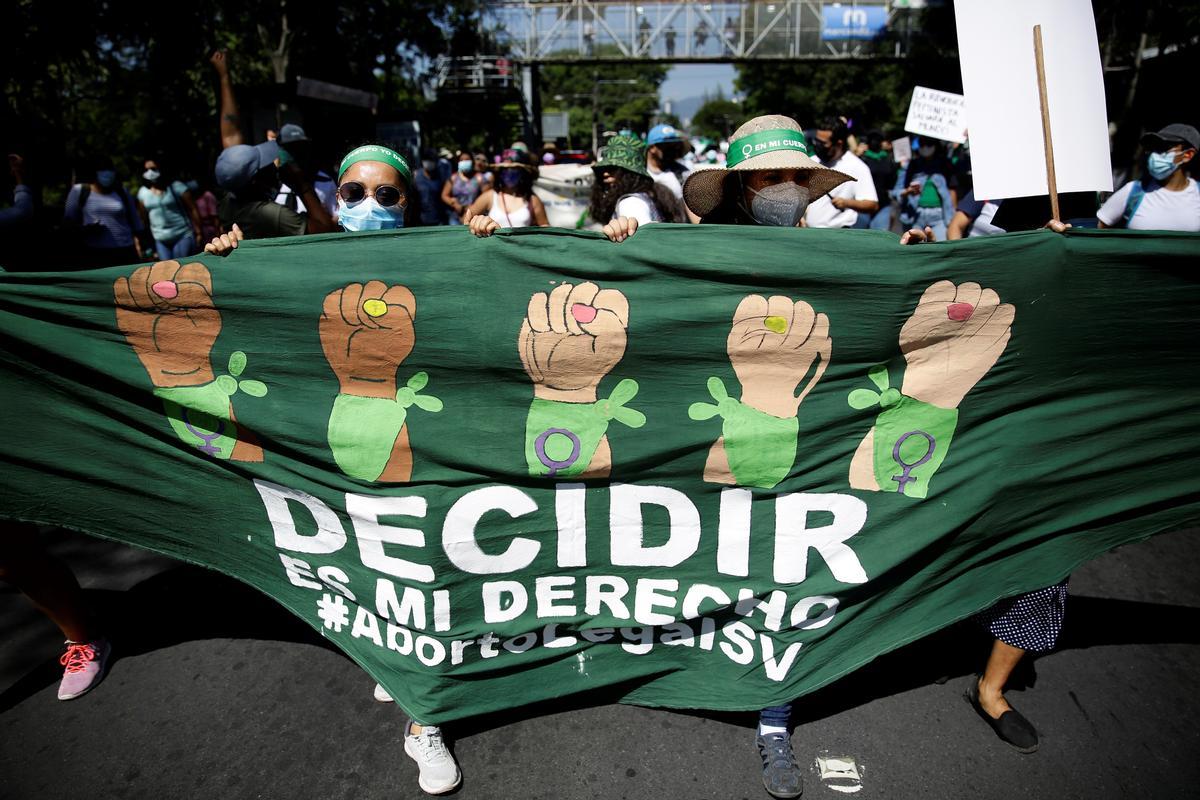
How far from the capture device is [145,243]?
27.6 ft

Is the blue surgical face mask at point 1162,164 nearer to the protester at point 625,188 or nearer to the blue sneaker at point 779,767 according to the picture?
the protester at point 625,188

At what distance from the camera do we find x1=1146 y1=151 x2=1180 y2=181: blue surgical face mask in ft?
14.0

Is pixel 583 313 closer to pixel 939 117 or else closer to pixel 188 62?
pixel 939 117

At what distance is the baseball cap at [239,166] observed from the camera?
11.1 ft

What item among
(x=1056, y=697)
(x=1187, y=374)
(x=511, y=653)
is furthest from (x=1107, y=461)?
(x=511, y=653)

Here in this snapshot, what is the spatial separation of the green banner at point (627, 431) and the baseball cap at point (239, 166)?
125 cm

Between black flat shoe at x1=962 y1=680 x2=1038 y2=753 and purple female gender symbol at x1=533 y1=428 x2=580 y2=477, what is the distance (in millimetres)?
1763

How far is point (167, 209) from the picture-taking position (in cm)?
880

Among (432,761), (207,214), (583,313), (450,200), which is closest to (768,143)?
(583,313)

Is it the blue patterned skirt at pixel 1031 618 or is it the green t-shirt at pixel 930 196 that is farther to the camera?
the green t-shirt at pixel 930 196

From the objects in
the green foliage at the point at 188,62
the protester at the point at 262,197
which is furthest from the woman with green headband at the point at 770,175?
the green foliage at the point at 188,62

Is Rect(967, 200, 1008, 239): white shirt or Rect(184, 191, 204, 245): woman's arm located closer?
Rect(967, 200, 1008, 239): white shirt

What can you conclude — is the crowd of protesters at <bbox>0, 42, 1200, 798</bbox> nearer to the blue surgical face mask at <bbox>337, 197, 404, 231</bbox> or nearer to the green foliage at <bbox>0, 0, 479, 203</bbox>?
the blue surgical face mask at <bbox>337, 197, 404, 231</bbox>

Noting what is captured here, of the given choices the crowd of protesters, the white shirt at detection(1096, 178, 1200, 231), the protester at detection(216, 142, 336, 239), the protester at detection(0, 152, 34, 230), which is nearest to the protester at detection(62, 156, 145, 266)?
the crowd of protesters
